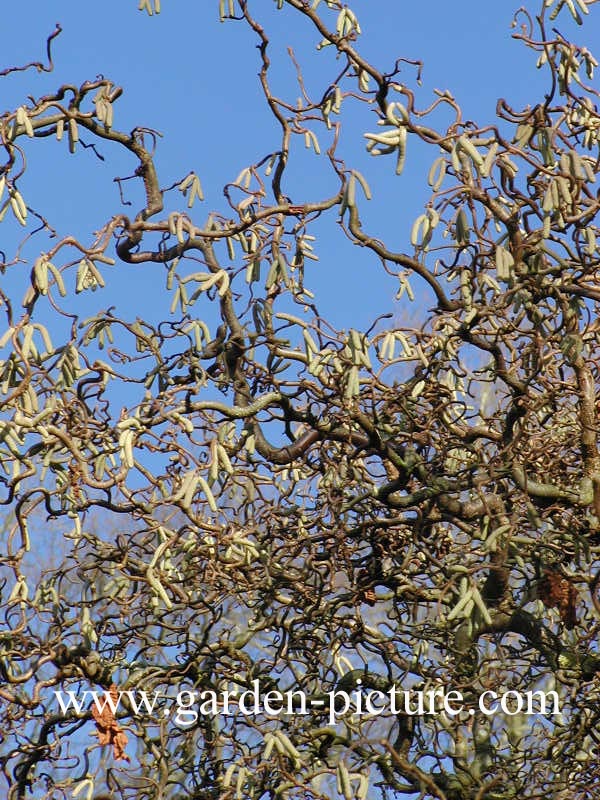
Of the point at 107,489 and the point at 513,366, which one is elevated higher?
the point at 513,366

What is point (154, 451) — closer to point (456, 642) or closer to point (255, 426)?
point (255, 426)

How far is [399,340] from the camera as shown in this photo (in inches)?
144

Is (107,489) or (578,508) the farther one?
(578,508)

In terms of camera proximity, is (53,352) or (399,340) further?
(399,340)

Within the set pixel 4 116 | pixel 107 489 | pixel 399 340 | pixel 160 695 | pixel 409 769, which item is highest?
pixel 4 116

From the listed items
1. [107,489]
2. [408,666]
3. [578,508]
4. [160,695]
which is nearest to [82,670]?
[160,695]

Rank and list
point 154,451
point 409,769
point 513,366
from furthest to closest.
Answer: point 513,366, point 154,451, point 409,769

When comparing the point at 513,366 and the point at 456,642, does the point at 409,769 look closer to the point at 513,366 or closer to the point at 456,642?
the point at 456,642

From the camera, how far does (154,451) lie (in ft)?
11.3

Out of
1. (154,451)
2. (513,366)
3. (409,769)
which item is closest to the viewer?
(409,769)

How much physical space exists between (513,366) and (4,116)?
168 cm

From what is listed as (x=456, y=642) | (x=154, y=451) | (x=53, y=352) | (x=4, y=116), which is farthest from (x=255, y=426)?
(x=4, y=116)

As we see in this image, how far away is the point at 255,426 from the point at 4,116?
1.16 metres

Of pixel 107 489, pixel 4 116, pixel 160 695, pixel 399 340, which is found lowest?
pixel 160 695
